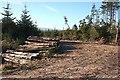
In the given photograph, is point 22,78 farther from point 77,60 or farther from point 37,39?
point 37,39

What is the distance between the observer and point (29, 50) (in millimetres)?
12883

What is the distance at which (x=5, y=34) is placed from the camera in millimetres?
19078

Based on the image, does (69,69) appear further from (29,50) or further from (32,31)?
(32,31)

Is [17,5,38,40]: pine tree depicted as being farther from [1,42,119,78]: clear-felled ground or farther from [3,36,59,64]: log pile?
[1,42,119,78]: clear-felled ground

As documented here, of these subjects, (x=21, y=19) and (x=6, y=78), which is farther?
(x=21, y=19)

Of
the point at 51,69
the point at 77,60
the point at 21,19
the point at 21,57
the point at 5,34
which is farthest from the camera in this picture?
the point at 21,19

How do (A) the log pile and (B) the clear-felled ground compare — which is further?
(A) the log pile

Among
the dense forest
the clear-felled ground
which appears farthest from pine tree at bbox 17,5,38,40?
the clear-felled ground

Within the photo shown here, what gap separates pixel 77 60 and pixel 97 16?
26293mm

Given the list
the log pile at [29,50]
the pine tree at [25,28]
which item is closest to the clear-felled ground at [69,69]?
the log pile at [29,50]

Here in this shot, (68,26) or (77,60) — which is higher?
(68,26)

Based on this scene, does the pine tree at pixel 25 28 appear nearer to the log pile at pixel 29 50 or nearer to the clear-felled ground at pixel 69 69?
the log pile at pixel 29 50

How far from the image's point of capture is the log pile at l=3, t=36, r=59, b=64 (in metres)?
11.5

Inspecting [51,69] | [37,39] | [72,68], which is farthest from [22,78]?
[37,39]
